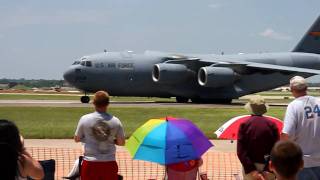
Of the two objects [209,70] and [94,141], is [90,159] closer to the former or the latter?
[94,141]

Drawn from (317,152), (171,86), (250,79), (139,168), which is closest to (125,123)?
(139,168)

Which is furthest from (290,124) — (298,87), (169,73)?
(169,73)

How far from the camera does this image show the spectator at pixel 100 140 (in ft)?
22.5

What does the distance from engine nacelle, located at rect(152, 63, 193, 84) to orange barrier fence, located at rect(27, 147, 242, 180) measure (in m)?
26.2

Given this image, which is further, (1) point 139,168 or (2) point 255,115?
(1) point 139,168

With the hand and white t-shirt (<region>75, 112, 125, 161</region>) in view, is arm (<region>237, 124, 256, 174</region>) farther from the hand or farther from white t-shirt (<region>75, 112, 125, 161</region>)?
white t-shirt (<region>75, 112, 125, 161</region>)

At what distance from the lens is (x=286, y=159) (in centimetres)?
393

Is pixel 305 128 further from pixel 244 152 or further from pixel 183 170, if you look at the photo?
pixel 183 170

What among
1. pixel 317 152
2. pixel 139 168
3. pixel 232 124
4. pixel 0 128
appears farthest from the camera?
pixel 139 168

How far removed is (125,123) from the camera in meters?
21.4

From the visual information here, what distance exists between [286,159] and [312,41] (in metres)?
44.2

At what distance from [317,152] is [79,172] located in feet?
Answer: 9.75

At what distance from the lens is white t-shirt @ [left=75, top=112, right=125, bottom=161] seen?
22.5 ft

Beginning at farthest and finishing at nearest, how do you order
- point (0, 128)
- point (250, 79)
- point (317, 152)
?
1. point (250, 79)
2. point (317, 152)
3. point (0, 128)
